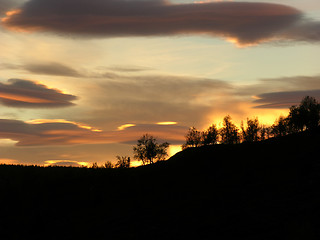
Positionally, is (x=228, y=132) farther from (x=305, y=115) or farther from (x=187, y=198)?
(x=187, y=198)

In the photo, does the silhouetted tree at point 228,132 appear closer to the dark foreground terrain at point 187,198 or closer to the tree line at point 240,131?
the tree line at point 240,131

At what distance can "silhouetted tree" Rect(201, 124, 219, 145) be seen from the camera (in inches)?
5207

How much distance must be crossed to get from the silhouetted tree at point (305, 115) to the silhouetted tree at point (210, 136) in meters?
27.9

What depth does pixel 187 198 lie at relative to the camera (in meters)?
31.9

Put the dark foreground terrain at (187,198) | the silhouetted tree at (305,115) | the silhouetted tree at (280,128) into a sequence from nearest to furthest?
1. the dark foreground terrain at (187,198)
2. the silhouetted tree at (305,115)
3. the silhouetted tree at (280,128)

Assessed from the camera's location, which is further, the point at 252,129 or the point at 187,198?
the point at 252,129

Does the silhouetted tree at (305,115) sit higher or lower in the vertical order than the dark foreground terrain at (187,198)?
higher

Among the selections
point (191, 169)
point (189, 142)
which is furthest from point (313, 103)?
point (191, 169)

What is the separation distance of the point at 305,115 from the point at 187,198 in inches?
3505

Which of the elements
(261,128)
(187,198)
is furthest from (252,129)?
(187,198)

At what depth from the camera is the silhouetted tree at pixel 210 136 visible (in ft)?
434

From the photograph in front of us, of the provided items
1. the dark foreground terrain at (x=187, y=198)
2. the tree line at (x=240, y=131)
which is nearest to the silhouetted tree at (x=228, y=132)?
the tree line at (x=240, y=131)

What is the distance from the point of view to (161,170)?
133 feet

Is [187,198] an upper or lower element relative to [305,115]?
lower
